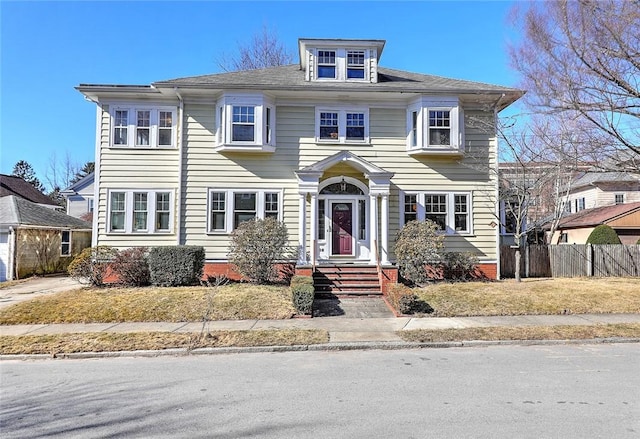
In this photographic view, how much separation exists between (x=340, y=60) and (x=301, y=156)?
410 centimetres

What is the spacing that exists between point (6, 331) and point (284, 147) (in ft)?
32.8

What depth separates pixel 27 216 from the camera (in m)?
19.8

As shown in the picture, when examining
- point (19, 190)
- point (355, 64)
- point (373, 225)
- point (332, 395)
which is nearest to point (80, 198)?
point (19, 190)

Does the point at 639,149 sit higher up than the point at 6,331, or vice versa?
the point at 639,149

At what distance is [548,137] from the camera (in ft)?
45.3

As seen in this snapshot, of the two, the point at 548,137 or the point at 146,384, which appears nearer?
the point at 146,384

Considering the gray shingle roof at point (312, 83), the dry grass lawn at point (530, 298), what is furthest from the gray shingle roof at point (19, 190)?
the dry grass lawn at point (530, 298)

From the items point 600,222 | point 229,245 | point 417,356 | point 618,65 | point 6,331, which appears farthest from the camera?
point 600,222

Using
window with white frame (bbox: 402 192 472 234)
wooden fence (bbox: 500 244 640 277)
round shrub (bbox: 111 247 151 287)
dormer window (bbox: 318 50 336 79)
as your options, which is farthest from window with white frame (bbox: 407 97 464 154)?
round shrub (bbox: 111 247 151 287)

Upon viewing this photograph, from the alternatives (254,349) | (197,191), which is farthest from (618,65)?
(197,191)

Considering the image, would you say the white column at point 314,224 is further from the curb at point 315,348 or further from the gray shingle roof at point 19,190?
the gray shingle roof at point 19,190

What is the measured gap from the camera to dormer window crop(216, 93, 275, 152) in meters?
15.0

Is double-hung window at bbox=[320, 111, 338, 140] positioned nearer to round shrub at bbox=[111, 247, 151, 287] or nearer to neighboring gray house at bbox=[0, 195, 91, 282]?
round shrub at bbox=[111, 247, 151, 287]

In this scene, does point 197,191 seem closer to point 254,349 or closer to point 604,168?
point 254,349
